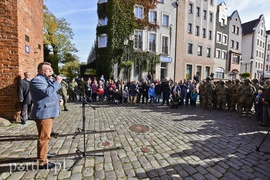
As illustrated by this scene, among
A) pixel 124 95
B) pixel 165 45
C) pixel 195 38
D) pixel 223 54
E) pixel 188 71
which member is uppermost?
pixel 195 38

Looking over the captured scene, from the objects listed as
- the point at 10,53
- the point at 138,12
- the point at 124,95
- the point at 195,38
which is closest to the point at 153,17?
the point at 138,12

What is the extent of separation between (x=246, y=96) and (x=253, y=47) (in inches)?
1659

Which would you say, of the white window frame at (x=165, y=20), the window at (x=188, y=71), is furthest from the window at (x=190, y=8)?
the window at (x=188, y=71)

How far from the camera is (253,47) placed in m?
41.0

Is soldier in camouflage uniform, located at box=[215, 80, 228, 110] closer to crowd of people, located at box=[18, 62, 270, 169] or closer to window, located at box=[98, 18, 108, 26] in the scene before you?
crowd of people, located at box=[18, 62, 270, 169]

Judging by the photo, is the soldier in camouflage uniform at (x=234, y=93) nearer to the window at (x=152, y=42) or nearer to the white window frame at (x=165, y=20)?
the window at (x=152, y=42)

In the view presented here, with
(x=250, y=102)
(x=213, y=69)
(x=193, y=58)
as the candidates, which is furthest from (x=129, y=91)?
(x=213, y=69)

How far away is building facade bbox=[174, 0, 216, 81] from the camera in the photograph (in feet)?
79.4

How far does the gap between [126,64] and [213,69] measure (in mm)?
19178

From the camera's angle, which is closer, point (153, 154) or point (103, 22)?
point (153, 154)

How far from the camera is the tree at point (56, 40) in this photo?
87.6 ft

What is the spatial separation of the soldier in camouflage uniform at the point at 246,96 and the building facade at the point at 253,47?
128ft

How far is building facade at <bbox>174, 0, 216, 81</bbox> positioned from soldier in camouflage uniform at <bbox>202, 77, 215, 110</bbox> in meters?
13.7

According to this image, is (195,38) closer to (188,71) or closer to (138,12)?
(188,71)
